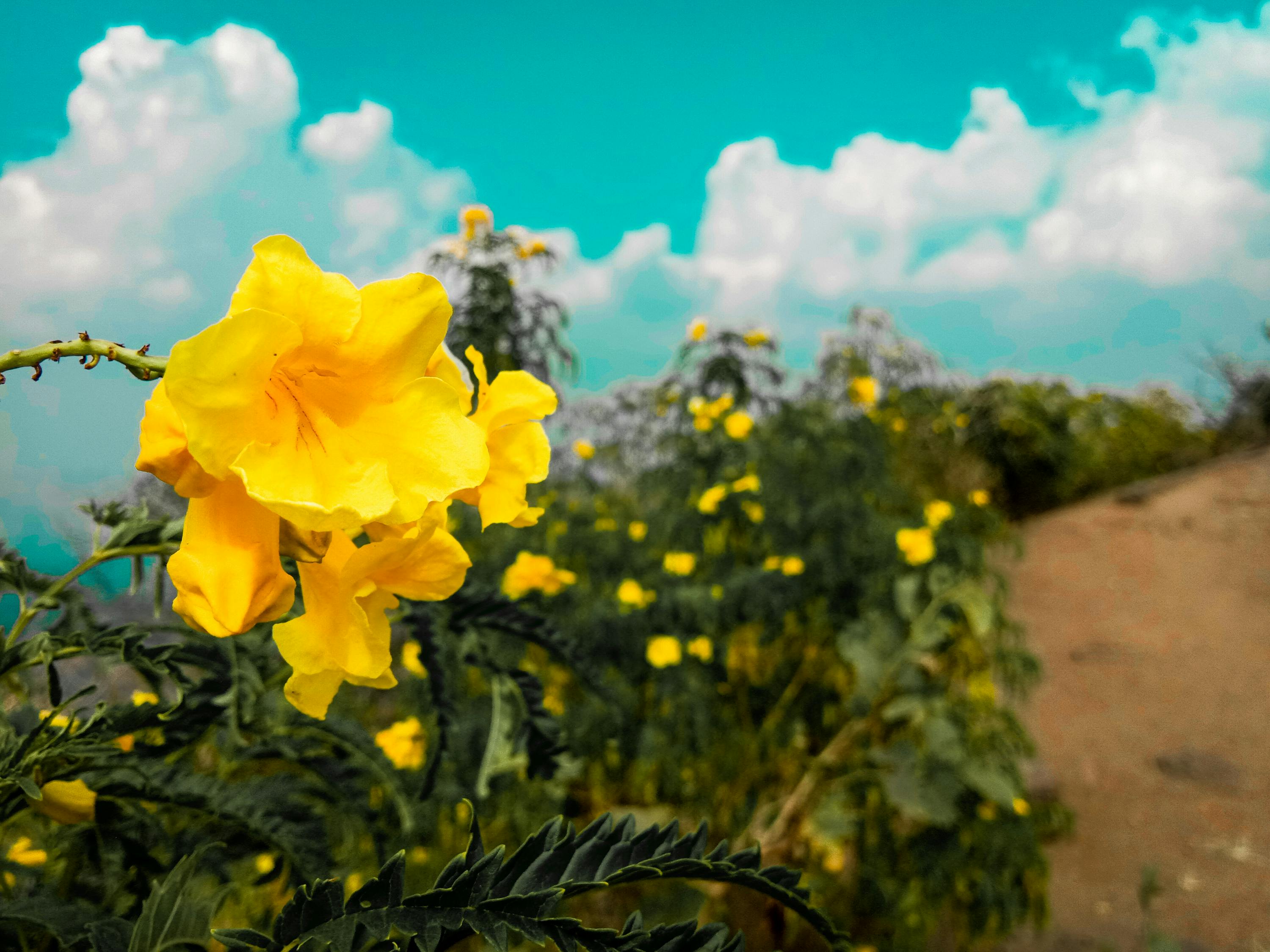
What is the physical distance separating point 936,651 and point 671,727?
2.70ft

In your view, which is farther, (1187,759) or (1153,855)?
(1187,759)

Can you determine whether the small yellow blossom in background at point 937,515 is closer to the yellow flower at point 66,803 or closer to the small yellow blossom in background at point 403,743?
the small yellow blossom in background at point 403,743

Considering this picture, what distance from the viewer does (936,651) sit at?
236 centimetres

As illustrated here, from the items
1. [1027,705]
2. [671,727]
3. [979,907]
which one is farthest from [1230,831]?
[671,727]

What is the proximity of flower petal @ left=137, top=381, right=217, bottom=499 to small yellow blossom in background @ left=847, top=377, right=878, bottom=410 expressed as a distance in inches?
113

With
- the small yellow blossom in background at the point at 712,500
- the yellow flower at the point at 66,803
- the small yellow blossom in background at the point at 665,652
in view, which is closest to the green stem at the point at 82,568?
the yellow flower at the point at 66,803

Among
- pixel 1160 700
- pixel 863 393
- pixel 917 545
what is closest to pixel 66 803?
pixel 917 545

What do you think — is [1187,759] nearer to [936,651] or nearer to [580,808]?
[936,651]

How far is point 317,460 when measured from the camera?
1.22ft

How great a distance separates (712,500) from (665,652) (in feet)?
1.77

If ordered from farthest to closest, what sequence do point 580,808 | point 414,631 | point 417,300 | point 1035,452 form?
point 1035,452 → point 580,808 → point 414,631 → point 417,300

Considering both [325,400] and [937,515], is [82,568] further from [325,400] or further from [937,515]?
[937,515]

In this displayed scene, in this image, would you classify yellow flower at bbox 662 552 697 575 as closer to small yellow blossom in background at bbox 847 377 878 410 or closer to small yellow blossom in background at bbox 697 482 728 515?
small yellow blossom in background at bbox 697 482 728 515

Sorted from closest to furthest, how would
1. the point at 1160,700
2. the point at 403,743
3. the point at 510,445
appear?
the point at 510,445 → the point at 403,743 → the point at 1160,700
